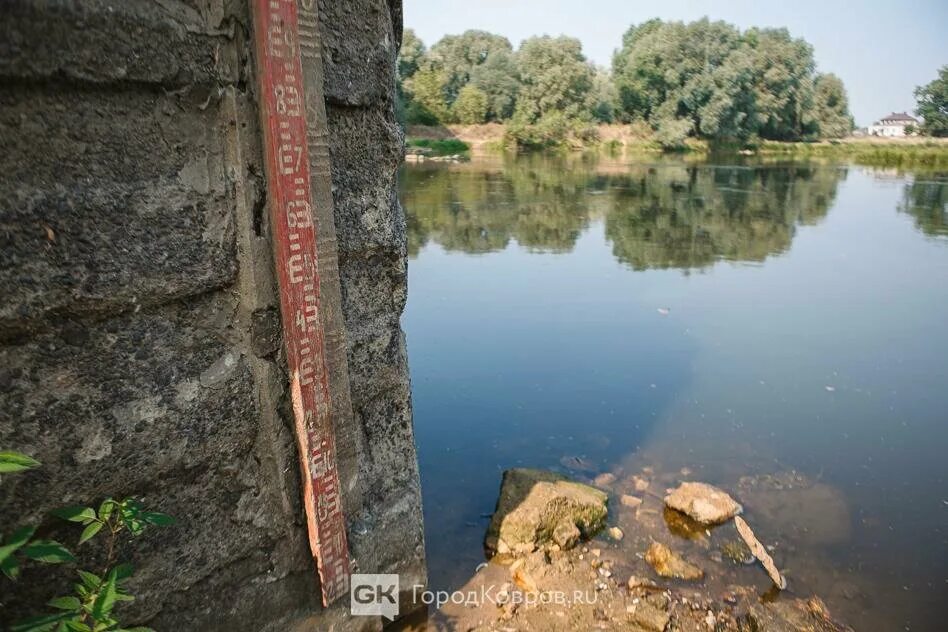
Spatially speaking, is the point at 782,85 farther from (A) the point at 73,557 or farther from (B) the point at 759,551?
(A) the point at 73,557

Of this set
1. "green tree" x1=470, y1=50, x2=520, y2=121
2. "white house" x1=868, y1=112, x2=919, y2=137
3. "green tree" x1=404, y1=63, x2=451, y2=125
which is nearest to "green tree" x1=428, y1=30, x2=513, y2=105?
"green tree" x1=470, y1=50, x2=520, y2=121

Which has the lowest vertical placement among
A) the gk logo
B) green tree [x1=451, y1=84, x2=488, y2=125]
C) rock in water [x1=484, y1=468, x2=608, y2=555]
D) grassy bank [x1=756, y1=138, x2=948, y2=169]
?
rock in water [x1=484, y1=468, x2=608, y2=555]

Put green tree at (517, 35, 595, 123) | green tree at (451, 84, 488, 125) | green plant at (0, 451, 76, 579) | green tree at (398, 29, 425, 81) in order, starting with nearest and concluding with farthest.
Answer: green plant at (0, 451, 76, 579) < green tree at (517, 35, 595, 123) < green tree at (451, 84, 488, 125) < green tree at (398, 29, 425, 81)

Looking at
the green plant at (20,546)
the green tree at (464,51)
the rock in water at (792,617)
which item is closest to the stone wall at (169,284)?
the green plant at (20,546)

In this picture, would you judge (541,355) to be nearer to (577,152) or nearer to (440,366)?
(440,366)

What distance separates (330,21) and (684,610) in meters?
3.18

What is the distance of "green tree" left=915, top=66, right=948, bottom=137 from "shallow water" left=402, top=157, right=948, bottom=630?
53909 millimetres

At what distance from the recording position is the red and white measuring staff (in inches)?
74.0

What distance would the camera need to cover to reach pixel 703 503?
4.14 metres

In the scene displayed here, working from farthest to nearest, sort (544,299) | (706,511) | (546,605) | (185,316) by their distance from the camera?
1. (544,299)
2. (706,511)
3. (546,605)
4. (185,316)

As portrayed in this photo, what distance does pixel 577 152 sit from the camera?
136ft

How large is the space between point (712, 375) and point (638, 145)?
40.4 meters

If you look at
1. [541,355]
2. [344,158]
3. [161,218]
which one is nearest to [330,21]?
[344,158]

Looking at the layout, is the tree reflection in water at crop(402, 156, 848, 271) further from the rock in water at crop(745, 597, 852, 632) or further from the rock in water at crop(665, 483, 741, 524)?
the rock in water at crop(745, 597, 852, 632)
